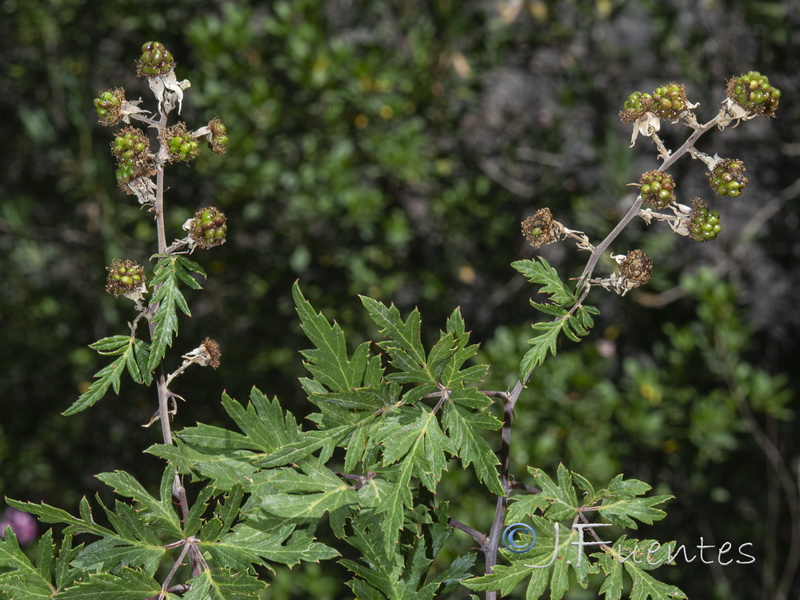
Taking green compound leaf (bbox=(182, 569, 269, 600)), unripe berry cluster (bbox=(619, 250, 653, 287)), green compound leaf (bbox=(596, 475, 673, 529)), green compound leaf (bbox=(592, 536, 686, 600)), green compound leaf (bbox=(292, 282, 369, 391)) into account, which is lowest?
green compound leaf (bbox=(592, 536, 686, 600))

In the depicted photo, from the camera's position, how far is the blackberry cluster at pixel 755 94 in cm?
101

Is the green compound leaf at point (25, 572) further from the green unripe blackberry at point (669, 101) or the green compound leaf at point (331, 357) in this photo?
the green unripe blackberry at point (669, 101)

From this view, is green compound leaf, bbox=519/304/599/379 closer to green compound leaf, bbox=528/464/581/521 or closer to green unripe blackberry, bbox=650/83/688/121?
green compound leaf, bbox=528/464/581/521

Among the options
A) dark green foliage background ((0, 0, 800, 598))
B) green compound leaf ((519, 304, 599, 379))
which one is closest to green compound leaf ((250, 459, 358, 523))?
green compound leaf ((519, 304, 599, 379))

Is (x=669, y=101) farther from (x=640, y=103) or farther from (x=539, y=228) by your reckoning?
(x=539, y=228)

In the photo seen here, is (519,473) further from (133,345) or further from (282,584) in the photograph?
(133,345)

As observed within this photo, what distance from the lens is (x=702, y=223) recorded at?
1.04 meters

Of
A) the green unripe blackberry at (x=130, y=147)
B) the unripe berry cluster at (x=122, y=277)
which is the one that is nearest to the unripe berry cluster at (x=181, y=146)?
the green unripe blackberry at (x=130, y=147)

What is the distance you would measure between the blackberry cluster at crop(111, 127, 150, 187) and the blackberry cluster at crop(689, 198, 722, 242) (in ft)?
2.20

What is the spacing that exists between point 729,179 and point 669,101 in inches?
4.6

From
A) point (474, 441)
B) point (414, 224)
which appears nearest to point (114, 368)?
point (474, 441)

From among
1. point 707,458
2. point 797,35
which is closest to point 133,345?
point 707,458

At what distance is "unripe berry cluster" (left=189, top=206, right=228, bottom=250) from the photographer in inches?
41.5

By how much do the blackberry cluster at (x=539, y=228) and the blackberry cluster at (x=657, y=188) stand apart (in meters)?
0.12
